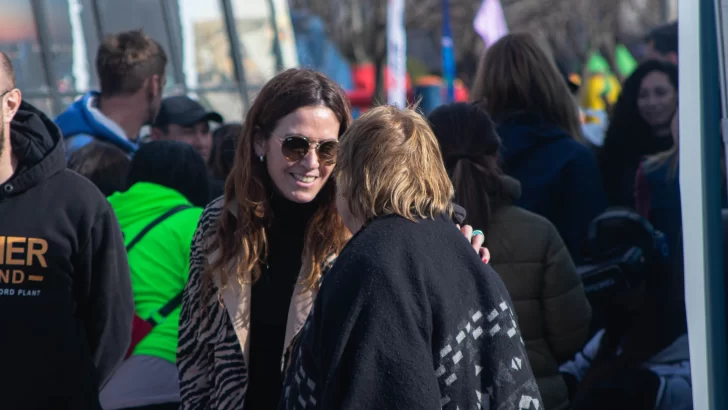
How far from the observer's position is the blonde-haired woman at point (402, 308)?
2139mm

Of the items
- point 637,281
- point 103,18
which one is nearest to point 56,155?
point 637,281

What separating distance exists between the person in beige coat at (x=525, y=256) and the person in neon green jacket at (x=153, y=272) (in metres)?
1.06

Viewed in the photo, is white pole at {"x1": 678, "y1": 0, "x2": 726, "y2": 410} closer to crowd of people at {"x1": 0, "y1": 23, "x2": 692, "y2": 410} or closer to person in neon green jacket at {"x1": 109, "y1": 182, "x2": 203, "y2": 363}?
crowd of people at {"x1": 0, "y1": 23, "x2": 692, "y2": 410}

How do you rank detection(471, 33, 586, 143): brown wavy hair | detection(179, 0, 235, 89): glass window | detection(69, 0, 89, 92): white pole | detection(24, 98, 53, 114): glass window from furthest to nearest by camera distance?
detection(179, 0, 235, 89): glass window
detection(69, 0, 89, 92): white pole
detection(24, 98, 53, 114): glass window
detection(471, 33, 586, 143): brown wavy hair

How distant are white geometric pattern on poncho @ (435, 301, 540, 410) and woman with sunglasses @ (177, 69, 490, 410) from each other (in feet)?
2.38

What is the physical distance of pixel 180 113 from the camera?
18.7ft

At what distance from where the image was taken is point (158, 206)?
12.7ft

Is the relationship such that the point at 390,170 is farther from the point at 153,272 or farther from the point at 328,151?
the point at 153,272

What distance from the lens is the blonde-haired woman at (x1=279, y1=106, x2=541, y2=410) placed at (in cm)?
214

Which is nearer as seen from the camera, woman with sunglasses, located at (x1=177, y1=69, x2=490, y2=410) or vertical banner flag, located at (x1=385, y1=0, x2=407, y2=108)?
woman with sunglasses, located at (x1=177, y1=69, x2=490, y2=410)

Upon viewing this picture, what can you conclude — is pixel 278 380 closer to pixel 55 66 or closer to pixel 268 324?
pixel 268 324

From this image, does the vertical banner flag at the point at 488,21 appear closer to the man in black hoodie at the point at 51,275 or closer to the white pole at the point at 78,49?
the white pole at the point at 78,49

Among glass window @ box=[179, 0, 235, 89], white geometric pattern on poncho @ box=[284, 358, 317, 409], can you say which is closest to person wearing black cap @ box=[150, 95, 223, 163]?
white geometric pattern on poncho @ box=[284, 358, 317, 409]

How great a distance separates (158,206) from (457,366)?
1979 millimetres
